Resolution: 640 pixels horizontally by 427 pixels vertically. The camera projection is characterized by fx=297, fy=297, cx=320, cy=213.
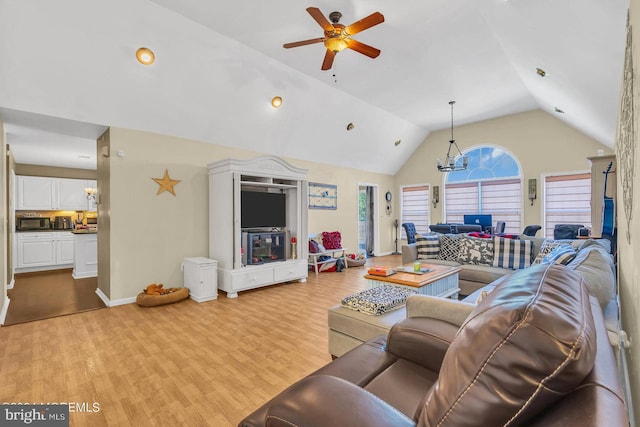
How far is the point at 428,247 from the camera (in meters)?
4.73

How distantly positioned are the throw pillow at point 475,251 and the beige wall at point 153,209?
13.2 feet

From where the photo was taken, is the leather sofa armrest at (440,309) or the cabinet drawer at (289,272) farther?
the cabinet drawer at (289,272)

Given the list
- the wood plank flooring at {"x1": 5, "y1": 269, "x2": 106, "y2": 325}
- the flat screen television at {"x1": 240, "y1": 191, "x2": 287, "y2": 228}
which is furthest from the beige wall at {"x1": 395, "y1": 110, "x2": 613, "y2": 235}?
the wood plank flooring at {"x1": 5, "y1": 269, "x2": 106, "y2": 325}

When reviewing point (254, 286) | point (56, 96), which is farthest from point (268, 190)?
point (56, 96)

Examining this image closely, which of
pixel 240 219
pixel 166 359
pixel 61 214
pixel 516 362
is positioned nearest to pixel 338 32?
pixel 240 219

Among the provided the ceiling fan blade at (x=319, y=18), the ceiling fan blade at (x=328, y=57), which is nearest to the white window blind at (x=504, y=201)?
the ceiling fan blade at (x=328, y=57)

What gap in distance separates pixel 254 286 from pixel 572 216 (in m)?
6.97

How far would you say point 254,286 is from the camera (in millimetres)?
4645

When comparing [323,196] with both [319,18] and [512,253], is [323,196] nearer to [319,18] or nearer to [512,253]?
[512,253]

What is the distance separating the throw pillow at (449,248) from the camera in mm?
4523

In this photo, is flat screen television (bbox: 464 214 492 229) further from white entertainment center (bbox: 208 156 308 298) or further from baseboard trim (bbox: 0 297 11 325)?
baseboard trim (bbox: 0 297 11 325)

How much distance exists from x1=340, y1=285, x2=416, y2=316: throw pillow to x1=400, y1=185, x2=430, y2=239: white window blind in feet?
22.2

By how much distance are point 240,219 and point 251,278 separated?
933mm

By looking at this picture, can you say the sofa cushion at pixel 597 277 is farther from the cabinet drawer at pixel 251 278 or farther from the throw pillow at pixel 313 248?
the throw pillow at pixel 313 248
